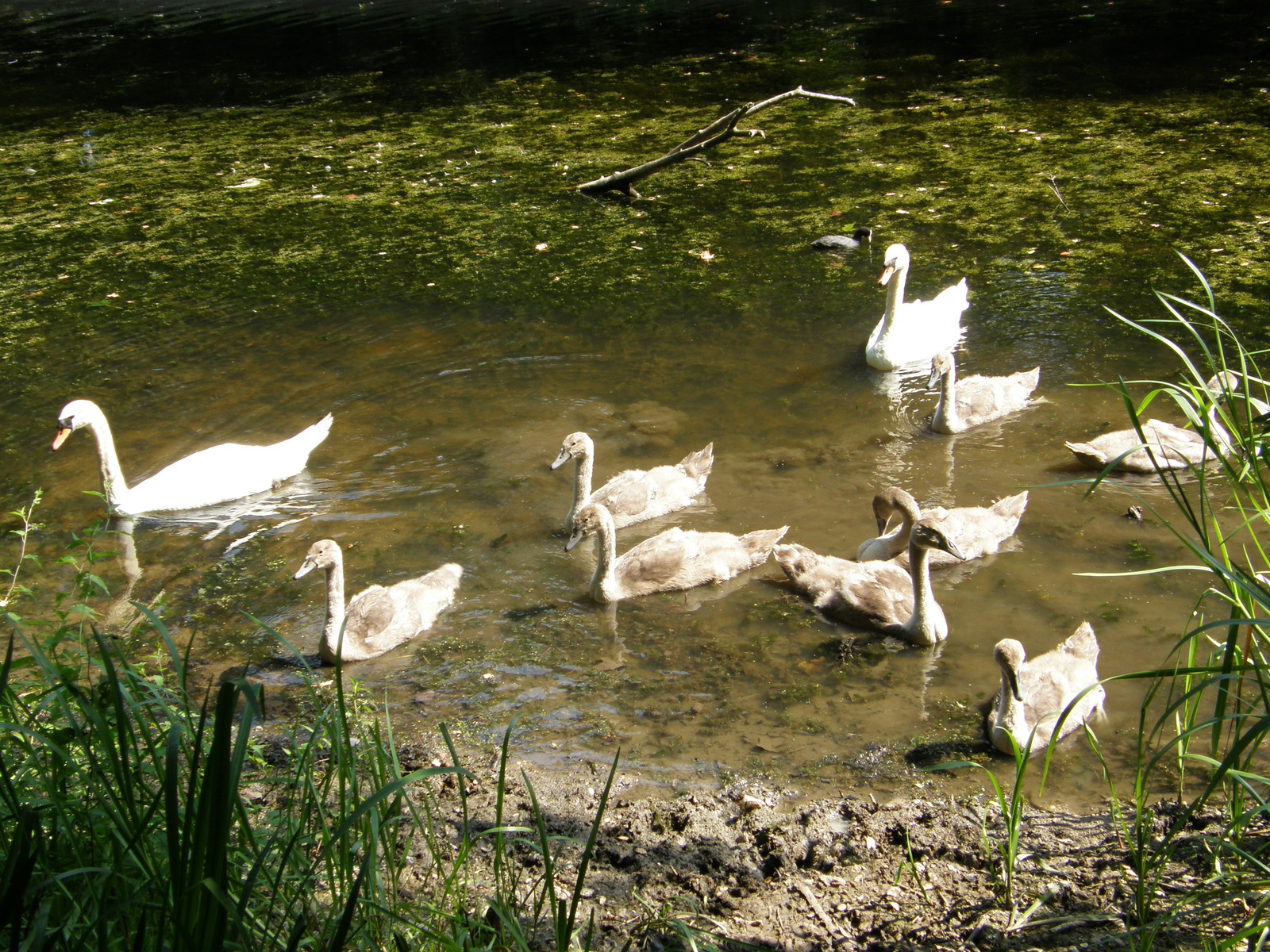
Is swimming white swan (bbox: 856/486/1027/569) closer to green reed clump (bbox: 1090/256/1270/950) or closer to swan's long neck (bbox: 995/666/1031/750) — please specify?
swan's long neck (bbox: 995/666/1031/750)

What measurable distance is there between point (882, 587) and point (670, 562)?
1.09m

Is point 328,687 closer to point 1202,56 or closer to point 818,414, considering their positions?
point 818,414

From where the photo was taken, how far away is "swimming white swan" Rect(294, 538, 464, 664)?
4855 mm

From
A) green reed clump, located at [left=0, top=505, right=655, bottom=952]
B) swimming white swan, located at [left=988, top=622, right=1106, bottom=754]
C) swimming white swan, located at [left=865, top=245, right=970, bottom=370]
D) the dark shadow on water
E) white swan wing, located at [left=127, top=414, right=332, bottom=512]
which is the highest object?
the dark shadow on water

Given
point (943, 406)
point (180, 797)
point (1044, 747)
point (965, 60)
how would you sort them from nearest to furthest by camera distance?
point (180, 797)
point (1044, 747)
point (943, 406)
point (965, 60)

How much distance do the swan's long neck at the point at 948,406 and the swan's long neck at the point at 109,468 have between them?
4.98 meters

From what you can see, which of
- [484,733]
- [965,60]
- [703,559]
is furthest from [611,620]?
[965,60]

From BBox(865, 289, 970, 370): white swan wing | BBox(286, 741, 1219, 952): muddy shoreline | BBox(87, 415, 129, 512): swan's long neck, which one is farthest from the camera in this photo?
BBox(865, 289, 970, 370): white swan wing

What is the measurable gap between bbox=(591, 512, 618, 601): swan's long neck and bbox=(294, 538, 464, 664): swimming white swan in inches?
31.5

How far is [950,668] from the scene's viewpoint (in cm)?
452

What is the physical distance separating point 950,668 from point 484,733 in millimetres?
2053

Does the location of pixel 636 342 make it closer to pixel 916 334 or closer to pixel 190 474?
pixel 916 334

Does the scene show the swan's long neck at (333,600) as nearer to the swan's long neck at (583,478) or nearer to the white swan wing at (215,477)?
the swan's long neck at (583,478)

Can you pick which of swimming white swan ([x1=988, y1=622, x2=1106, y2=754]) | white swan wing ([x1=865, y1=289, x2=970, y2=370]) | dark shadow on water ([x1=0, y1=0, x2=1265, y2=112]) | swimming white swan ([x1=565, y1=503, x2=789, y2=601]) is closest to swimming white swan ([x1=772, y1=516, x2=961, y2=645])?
swimming white swan ([x1=565, y1=503, x2=789, y2=601])
